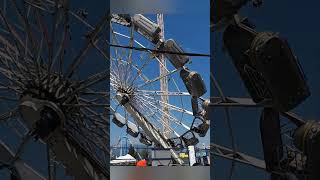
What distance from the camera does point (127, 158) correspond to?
25.0ft

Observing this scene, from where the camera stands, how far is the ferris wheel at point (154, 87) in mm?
8039

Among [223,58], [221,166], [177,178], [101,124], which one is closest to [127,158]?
[177,178]

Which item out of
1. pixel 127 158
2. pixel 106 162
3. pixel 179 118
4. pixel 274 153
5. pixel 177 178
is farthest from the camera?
pixel 179 118

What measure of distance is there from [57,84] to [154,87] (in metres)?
2.60

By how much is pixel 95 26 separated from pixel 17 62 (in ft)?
3.39

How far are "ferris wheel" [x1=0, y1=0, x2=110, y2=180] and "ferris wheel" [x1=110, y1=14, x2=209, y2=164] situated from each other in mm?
1292

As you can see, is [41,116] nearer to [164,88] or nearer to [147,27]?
[147,27]

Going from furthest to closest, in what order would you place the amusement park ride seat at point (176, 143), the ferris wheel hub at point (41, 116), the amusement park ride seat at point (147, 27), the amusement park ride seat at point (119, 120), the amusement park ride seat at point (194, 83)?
the amusement park ride seat at point (176, 143) < the amusement park ride seat at point (147, 27) < the amusement park ride seat at point (194, 83) < the amusement park ride seat at point (119, 120) < the ferris wheel hub at point (41, 116)

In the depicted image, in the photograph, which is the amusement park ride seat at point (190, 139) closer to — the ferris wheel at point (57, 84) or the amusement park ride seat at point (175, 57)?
the amusement park ride seat at point (175, 57)

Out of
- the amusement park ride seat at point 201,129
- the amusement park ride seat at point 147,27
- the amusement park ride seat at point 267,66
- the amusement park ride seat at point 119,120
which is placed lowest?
the amusement park ride seat at point 201,129

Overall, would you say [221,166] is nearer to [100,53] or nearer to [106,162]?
[106,162]

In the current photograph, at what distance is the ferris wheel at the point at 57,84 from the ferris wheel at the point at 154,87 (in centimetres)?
129

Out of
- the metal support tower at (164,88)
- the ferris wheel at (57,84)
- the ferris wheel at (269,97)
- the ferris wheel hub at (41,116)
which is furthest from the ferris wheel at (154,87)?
the ferris wheel at (269,97)

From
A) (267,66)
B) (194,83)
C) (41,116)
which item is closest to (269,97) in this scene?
→ (267,66)
